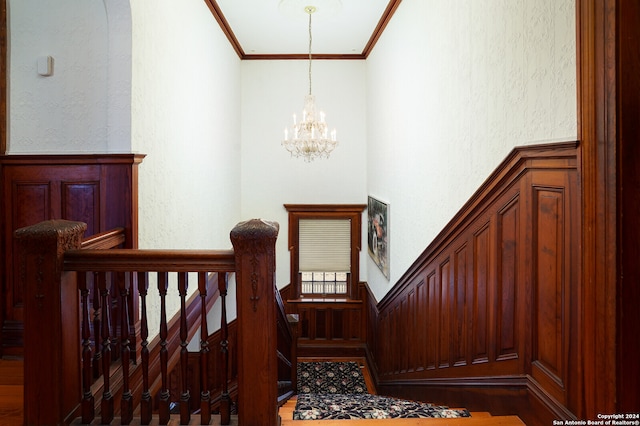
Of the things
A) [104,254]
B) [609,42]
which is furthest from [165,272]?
[609,42]

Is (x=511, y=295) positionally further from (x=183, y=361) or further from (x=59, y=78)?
(x=59, y=78)

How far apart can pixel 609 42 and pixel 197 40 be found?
4026 millimetres

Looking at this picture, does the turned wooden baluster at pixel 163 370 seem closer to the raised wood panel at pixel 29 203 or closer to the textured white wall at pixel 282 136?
the raised wood panel at pixel 29 203

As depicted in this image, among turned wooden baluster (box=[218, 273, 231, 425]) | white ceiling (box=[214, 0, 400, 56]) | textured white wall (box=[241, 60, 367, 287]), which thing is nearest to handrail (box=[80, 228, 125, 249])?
turned wooden baluster (box=[218, 273, 231, 425])

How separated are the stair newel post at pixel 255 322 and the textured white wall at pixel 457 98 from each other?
1.32 metres

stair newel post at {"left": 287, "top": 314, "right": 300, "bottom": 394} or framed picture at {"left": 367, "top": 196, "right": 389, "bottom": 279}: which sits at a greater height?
framed picture at {"left": 367, "top": 196, "right": 389, "bottom": 279}

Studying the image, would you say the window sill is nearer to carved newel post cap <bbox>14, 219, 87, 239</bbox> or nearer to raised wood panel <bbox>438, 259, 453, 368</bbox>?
raised wood panel <bbox>438, 259, 453, 368</bbox>

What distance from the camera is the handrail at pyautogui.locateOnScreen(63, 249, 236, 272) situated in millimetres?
1721

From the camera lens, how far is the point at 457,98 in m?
3.32

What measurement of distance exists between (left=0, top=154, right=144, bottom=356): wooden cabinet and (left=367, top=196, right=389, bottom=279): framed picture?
12.1ft

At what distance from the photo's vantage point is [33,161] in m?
2.82

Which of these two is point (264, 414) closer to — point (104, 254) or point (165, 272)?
point (165, 272)

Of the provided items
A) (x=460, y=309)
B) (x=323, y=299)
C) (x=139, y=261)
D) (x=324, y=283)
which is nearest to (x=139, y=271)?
(x=139, y=261)

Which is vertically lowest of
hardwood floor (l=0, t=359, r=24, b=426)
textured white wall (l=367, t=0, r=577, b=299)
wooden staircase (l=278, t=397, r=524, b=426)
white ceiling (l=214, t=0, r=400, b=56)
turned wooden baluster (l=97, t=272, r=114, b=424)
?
wooden staircase (l=278, t=397, r=524, b=426)
